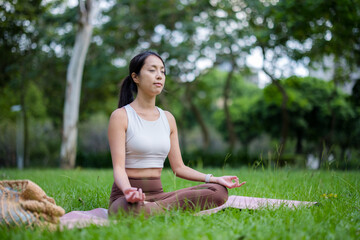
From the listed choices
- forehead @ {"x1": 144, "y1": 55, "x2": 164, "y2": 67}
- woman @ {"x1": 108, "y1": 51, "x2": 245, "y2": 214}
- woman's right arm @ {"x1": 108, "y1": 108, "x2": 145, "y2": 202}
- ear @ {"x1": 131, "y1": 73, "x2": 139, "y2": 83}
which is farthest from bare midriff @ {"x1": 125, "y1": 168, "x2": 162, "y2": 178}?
forehead @ {"x1": 144, "y1": 55, "x2": 164, "y2": 67}

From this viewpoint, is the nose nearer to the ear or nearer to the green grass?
the ear

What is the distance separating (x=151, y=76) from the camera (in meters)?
3.09

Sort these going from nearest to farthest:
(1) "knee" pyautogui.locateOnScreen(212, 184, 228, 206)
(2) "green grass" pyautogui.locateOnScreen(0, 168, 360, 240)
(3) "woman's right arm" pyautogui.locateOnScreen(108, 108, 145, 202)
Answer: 1. (2) "green grass" pyautogui.locateOnScreen(0, 168, 360, 240)
2. (3) "woman's right arm" pyautogui.locateOnScreen(108, 108, 145, 202)
3. (1) "knee" pyautogui.locateOnScreen(212, 184, 228, 206)

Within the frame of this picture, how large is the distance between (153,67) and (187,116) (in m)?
30.9

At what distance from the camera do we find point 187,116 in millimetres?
34000

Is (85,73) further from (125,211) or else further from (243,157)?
(125,211)

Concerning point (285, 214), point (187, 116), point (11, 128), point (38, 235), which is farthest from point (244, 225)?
point (187, 116)

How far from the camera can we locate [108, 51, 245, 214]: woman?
2967 millimetres

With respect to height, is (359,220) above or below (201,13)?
below

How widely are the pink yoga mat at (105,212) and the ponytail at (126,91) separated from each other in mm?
992

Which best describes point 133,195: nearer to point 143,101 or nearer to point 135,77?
point 143,101

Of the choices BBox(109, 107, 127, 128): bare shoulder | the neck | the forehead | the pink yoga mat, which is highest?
the forehead

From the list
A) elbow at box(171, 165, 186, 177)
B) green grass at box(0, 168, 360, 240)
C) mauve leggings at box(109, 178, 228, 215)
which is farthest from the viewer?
elbow at box(171, 165, 186, 177)

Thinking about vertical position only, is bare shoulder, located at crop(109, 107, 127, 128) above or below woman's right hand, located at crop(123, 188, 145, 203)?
above
